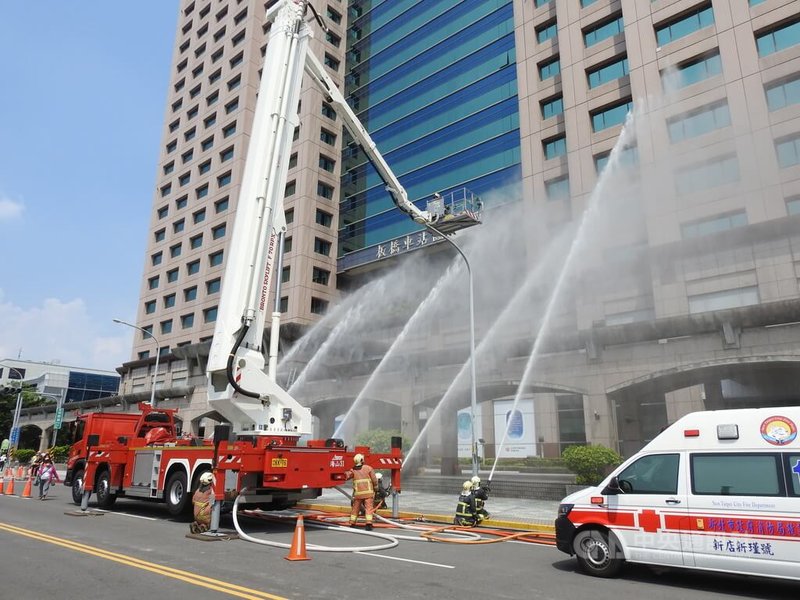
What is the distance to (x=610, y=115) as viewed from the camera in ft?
107

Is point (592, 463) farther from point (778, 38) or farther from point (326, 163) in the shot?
point (326, 163)

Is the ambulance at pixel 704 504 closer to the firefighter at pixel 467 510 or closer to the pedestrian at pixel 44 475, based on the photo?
Answer: the firefighter at pixel 467 510

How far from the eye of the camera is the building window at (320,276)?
153ft

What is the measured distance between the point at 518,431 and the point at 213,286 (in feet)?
111

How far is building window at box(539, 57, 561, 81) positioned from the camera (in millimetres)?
36844

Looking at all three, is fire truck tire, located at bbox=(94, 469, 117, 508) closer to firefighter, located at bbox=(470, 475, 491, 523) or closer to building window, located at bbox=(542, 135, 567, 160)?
firefighter, located at bbox=(470, 475, 491, 523)

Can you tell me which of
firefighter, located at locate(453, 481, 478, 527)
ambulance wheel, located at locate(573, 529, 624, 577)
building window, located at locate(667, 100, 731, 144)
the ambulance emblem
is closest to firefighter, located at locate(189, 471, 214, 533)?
firefighter, located at locate(453, 481, 478, 527)

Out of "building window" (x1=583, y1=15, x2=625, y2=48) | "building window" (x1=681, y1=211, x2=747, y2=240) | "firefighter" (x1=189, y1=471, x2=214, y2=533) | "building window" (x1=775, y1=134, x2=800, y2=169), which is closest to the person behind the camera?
"firefighter" (x1=189, y1=471, x2=214, y2=533)

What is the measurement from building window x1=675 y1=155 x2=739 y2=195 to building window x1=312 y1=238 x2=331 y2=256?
30.2m

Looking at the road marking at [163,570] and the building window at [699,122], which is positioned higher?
the building window at [699,122]

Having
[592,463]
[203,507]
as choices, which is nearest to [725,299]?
[592,463]

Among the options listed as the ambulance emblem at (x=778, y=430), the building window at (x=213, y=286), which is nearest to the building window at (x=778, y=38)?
the ambulance emblem at (x=778, y=430)

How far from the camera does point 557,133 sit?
35219 mm

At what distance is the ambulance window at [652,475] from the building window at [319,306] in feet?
131
